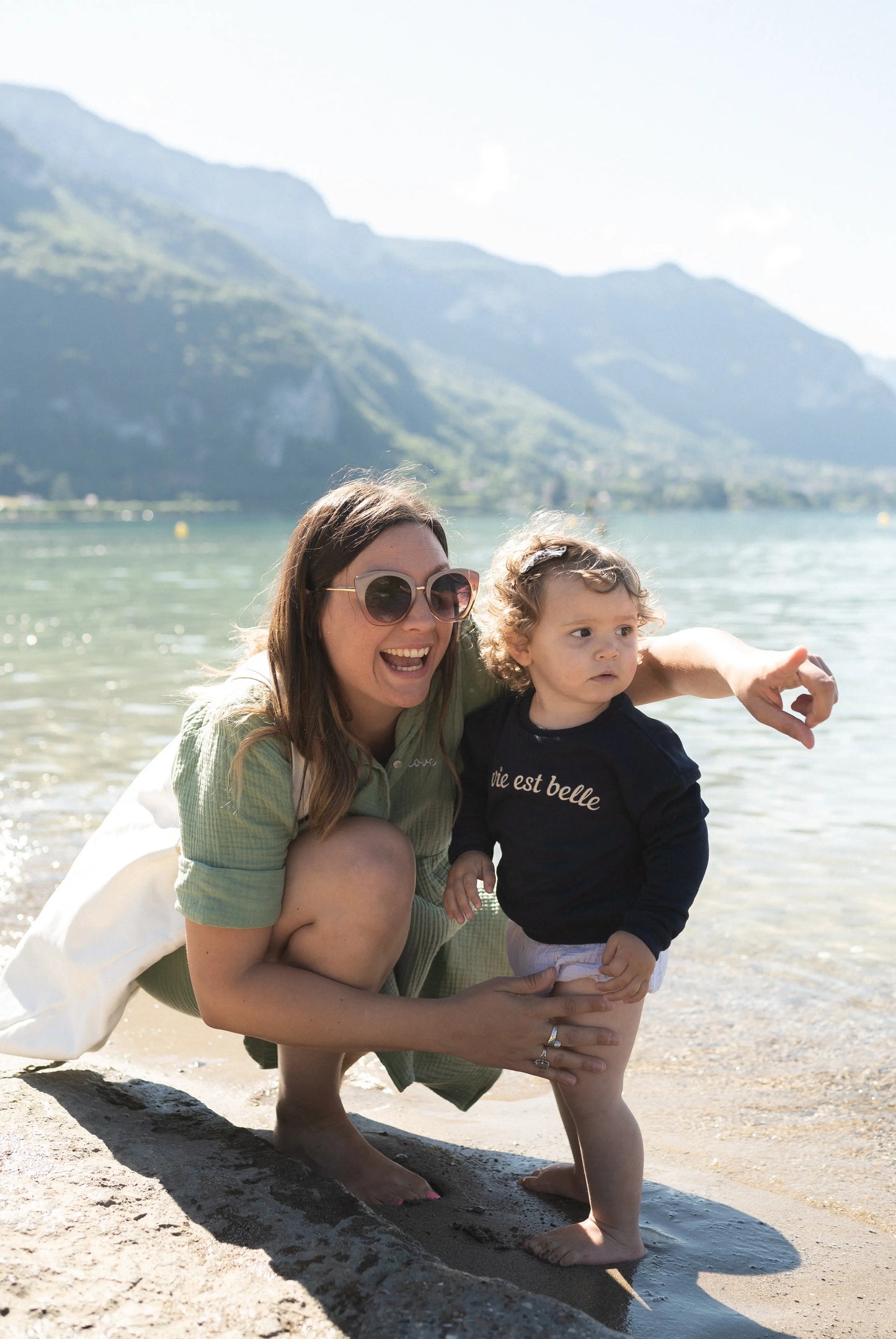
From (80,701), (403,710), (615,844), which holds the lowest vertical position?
(80,701)

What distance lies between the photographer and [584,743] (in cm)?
232

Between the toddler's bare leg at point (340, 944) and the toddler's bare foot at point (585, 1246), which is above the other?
the toddler's bare leg at point (340, 944)

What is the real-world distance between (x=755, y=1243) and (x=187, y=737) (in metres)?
1.50

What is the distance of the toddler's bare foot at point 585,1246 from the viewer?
2176 mm

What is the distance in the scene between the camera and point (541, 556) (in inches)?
97.0

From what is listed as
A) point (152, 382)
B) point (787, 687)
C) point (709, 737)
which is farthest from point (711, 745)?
point (152, 382)

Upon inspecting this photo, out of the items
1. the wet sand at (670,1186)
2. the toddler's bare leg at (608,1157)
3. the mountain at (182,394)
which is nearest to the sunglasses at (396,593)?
the toddler's bare leg at (608,1157)

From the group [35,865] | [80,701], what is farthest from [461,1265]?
[80,701]

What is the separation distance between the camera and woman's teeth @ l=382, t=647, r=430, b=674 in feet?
7.69

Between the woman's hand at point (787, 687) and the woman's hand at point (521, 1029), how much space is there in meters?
0.61

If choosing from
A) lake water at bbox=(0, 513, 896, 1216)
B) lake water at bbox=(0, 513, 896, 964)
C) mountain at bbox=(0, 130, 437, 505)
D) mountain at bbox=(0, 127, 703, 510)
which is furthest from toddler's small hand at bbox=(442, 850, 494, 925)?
mountain at bbox=(0, 130, 437, 505)

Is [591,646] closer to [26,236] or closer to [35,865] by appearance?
[35,865]

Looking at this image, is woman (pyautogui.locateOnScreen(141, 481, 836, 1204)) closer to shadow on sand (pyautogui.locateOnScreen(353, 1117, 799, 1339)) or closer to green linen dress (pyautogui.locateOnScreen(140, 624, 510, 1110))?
green linen dress (pyautogui.locateOnScreen(140, 624, 510, 1110))

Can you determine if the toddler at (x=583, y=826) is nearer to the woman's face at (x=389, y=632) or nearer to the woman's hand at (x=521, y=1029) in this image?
the woman's hand at (x=521, y=1029)
